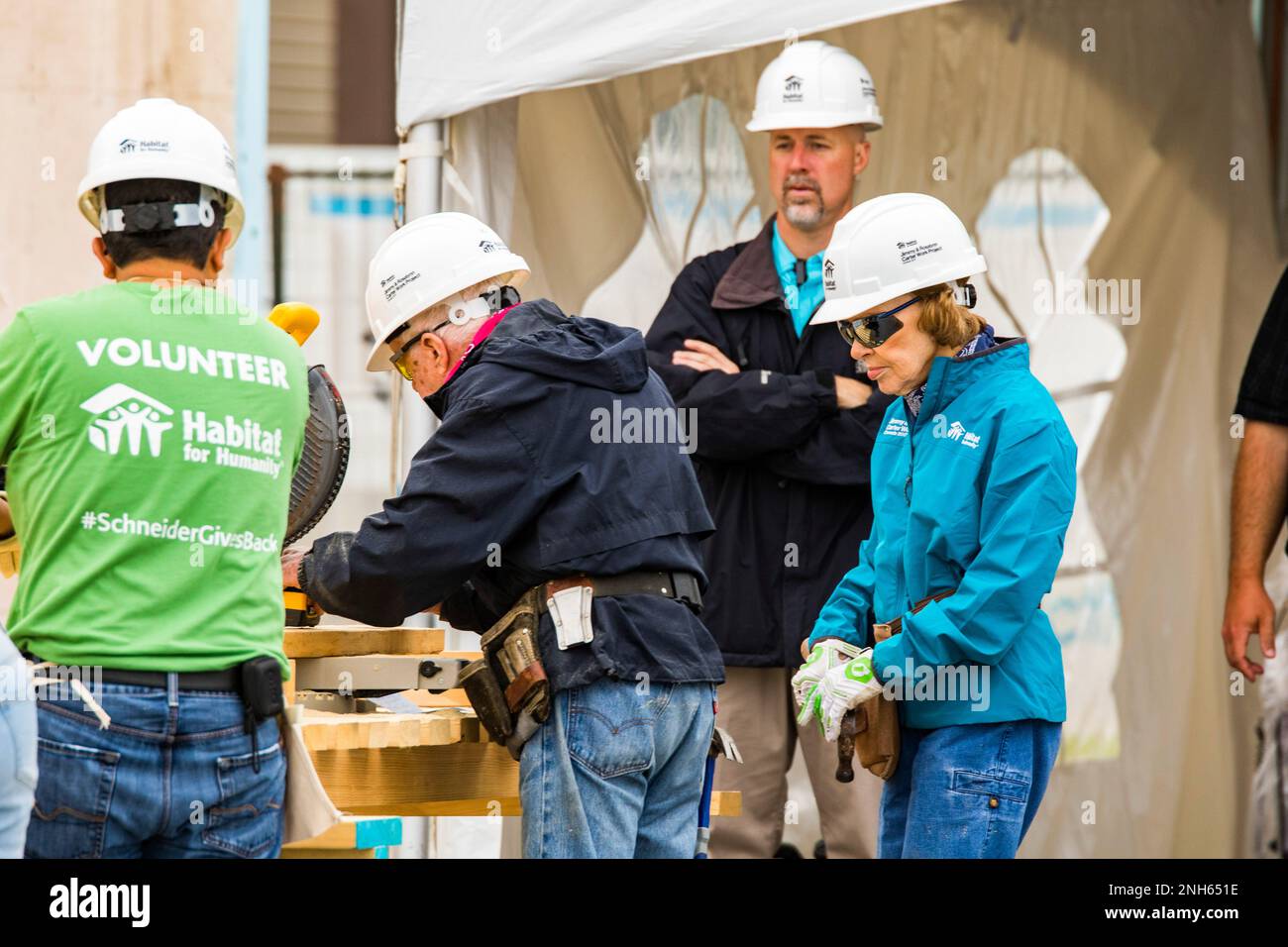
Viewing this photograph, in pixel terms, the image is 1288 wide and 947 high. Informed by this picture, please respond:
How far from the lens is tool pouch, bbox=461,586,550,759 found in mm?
3615

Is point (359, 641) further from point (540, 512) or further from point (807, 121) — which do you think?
point (807, 121)

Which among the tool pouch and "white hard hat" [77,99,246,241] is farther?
the tool pouch

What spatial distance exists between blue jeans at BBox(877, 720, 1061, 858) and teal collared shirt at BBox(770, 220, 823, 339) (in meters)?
1.81

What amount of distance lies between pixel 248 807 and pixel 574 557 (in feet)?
2.82

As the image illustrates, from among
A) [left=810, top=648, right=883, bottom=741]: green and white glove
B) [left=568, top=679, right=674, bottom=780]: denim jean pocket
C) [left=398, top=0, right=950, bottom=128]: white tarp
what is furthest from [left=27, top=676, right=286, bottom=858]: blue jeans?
[left=398, top=0, right=950, bottom=128]: white tarp

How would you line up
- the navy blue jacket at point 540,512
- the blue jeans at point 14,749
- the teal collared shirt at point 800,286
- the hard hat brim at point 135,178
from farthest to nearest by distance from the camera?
the teal collared shirt at point 800,286
the navy blue jacket at point 540,512
the hard hat brim at point 135,178
the blue jeans at point 14,749

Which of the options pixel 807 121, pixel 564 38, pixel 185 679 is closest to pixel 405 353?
pixel 185 679

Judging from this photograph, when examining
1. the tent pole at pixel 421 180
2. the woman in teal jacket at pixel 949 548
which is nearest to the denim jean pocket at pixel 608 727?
the woman in teal jacket at pixel 949 548

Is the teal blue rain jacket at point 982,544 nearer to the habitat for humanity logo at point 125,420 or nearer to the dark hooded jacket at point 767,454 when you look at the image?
the dark hooded jacket at point 767,454

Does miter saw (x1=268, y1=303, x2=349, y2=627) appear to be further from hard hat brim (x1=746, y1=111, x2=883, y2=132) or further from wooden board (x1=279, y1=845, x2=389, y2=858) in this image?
hard hat brim (x1=746, y1=111, x2=883, y2=132)

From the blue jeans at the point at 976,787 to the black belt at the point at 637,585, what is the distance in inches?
23.5

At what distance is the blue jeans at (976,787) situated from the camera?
12.2 ft

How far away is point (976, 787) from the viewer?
3.72m
